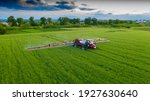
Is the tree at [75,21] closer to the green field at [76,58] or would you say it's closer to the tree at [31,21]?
the green field at [76,58]

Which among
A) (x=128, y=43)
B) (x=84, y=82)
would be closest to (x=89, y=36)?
(x=128, y=43)

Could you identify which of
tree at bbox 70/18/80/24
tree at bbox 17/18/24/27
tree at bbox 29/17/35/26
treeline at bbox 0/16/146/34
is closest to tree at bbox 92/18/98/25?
treeline at bbox 0/16/146/34

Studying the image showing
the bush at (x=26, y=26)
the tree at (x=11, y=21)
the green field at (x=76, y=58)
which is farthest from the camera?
the bush at (x=26, y=26)

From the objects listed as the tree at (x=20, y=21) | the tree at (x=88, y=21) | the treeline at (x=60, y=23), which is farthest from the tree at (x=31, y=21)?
the tree at (x=88, y=21)

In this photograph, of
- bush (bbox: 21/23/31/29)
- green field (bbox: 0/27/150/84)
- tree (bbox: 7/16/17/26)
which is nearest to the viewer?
green field (bbox: 0/27/150/84)

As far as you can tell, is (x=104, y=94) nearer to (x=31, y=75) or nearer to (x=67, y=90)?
(x=67, y=90)

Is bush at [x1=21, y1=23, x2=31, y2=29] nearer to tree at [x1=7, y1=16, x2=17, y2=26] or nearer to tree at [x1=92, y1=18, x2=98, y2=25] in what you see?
tree at [x1=7, y1=16, x2=17, y2=26]
